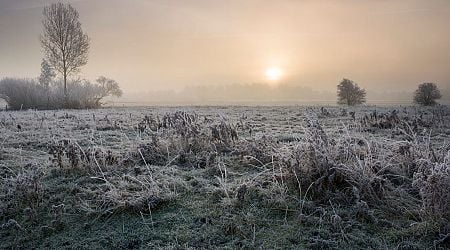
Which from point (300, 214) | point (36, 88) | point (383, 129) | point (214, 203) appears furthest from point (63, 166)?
point (36, 88)

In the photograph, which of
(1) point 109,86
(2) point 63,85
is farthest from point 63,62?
(1) point 109,86

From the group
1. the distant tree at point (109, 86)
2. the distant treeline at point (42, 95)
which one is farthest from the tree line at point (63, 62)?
the distant tree at point (109, 86)

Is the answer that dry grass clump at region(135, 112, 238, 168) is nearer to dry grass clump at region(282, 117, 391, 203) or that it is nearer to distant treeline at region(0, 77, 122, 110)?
dry grass clump at region(282, 117, 391, 203)

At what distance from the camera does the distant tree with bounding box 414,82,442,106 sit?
38.8 metres

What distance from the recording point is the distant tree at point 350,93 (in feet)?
148

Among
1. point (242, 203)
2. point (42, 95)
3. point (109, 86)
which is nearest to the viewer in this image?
point (242, 203)

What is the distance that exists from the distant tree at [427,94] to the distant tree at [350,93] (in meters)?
6.93

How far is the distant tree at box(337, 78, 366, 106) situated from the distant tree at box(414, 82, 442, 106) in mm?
6930

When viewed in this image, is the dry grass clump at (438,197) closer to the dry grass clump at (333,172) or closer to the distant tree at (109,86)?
the dry grass clump at (333,172)

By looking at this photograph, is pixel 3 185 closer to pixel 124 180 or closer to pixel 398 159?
pixel 124 180

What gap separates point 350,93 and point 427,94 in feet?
28.6

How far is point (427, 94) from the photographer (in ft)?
128

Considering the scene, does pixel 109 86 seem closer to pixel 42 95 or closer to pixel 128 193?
pixel 42 95

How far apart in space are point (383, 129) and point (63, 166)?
389 inches
